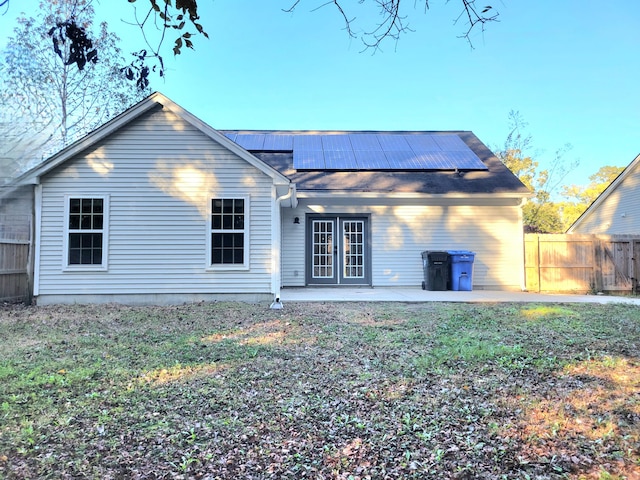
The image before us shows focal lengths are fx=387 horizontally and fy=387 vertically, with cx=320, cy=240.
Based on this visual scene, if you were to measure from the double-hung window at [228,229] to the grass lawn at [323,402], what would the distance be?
294 cm

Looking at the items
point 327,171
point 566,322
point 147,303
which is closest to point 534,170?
point 327,171

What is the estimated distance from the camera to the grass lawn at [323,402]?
2.28 metres

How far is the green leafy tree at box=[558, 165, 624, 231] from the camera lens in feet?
98.1

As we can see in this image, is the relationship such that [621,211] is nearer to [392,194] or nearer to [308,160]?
[392,194]

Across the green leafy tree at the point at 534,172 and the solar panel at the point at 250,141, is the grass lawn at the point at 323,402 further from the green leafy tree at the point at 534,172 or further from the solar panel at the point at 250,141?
the green leafy tree at the point at 534,172

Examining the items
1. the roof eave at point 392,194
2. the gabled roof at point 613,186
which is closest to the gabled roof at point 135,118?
the roof eave at point 392,194

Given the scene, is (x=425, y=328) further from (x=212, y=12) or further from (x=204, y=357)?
(x=212, y=12)

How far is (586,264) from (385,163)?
660 cm

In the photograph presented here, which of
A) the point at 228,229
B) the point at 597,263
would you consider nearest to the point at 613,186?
the point at 597,263

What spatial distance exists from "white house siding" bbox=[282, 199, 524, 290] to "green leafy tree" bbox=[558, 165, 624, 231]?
2176 centimetres

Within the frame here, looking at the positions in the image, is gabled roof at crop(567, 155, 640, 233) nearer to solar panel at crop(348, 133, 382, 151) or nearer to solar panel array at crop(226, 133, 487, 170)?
solar panel array at crop(226, 133, 487, 170)

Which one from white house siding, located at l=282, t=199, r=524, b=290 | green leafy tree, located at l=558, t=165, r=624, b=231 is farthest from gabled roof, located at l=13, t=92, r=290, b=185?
green leafy tree, located at l=558, t=165, r=624, b=231

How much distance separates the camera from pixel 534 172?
26031 mm

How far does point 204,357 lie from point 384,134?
13.2 metres
